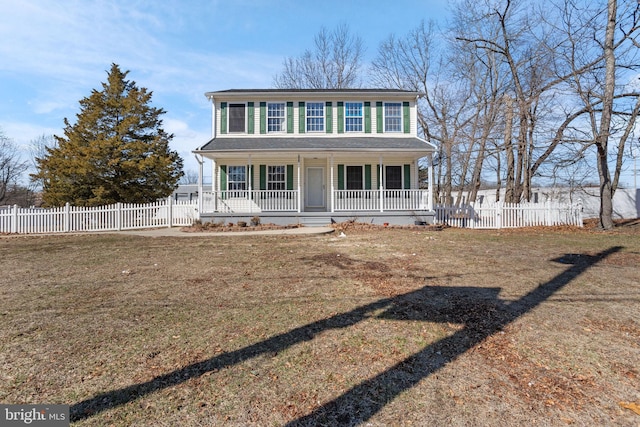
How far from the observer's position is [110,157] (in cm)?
1866

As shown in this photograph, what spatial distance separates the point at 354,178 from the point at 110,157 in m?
14.0

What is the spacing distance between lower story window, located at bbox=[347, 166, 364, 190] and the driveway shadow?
35.4 ft

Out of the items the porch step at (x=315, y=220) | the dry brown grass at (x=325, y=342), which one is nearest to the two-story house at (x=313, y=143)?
the porch step at (x=315, y=220)

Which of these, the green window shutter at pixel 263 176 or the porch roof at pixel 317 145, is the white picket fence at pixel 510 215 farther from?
the green window shutter at pixel 263 176

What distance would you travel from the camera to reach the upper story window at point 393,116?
15.9m

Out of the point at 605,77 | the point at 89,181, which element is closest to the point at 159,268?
the point at 89,181

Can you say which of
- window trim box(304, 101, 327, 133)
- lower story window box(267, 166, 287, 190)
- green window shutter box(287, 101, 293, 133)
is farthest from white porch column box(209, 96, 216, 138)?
window trim box(304, 101, 327, 133)

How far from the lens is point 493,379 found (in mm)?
2566

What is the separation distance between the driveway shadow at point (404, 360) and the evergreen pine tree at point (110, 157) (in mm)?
18379

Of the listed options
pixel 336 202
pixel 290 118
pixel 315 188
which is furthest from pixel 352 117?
pixel 336 202

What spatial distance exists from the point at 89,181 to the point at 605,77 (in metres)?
25.4

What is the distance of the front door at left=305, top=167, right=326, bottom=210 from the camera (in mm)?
15953

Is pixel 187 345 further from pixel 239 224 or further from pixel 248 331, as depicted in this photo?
pixel 239 224

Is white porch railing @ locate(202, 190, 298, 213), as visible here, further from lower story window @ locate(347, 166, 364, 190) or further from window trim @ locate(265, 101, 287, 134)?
window trim @ locate(265, 101, 287, 134)
